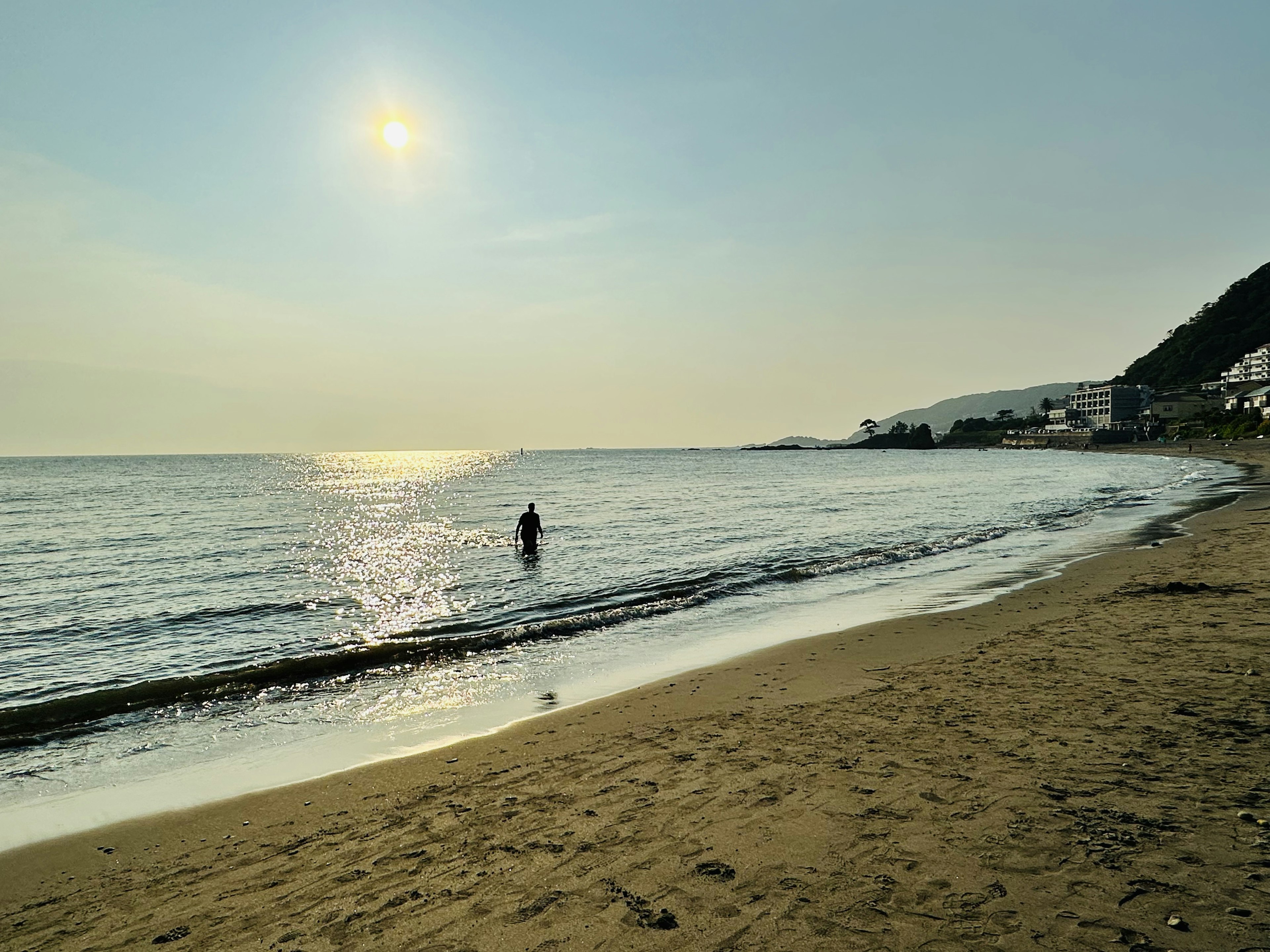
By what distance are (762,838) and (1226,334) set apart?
780 feet

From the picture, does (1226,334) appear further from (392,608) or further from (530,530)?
(392,608)

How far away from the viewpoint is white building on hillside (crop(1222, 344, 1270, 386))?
6019 inches

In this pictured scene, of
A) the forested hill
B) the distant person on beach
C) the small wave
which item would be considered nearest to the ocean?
the small wave

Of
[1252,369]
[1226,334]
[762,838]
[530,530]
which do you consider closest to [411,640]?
[762,838]

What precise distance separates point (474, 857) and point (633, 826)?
143 centimetres

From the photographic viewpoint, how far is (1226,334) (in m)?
184

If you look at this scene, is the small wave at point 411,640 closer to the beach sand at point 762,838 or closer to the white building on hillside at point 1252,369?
the beach sand at point 762,838

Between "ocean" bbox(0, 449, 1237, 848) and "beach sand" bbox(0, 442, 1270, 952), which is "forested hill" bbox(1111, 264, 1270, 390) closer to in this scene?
"ocean" bbox(0, 449, 1237, 848)

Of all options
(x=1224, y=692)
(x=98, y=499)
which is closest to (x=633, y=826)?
(x=1224, y=692)

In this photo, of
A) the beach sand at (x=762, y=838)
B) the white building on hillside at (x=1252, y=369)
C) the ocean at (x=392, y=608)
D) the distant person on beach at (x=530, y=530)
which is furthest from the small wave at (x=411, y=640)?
the white building on hillside at (x=1252, y=369)

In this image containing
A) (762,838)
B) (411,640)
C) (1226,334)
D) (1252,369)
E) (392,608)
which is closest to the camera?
(762,838)

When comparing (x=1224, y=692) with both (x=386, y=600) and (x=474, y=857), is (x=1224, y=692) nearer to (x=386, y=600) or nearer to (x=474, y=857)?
(x=474, y=857)

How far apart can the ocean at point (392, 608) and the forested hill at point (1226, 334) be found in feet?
533

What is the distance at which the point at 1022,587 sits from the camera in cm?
1942
